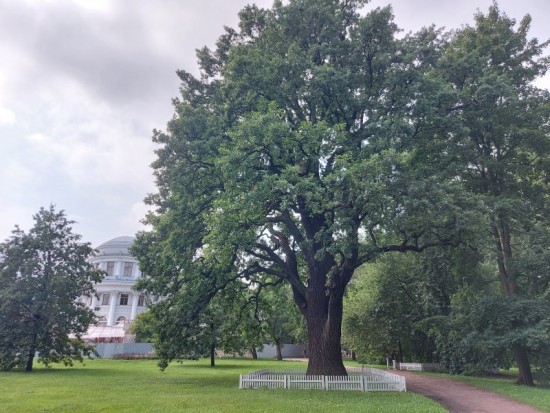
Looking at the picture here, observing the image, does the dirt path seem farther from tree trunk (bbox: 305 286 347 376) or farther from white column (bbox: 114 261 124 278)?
white column (bbox: 114 261 124 278)

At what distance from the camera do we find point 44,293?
29.0 m

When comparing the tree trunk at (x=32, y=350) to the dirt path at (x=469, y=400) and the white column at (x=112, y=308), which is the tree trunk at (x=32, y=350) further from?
the white column at (x=112, y=308)

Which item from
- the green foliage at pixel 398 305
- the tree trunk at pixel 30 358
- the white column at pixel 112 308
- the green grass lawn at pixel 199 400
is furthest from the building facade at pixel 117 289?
the green grass lawn at pixel 199 400

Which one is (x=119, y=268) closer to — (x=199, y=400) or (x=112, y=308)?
(x=112, y=308)

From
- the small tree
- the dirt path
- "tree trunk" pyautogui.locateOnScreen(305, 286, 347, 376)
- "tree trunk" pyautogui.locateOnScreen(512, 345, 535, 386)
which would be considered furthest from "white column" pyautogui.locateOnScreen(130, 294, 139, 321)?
"tree trunk" pyautogui.locateOnScreen(512, 345, 535, 386)

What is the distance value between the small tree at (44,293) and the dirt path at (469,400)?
23791mm

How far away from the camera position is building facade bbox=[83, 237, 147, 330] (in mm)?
68250

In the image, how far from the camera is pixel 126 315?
2721 inches

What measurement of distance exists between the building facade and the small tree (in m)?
36.9

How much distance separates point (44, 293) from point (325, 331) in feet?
69.4


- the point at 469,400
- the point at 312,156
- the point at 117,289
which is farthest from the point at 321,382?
the point at 117,289

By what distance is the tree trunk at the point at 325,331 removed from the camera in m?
17.3

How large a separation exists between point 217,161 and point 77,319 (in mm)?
21960

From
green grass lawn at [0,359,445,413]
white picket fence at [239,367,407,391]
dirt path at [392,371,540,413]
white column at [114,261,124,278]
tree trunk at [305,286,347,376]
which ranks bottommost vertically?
dirt path at [392,371,540,413]
